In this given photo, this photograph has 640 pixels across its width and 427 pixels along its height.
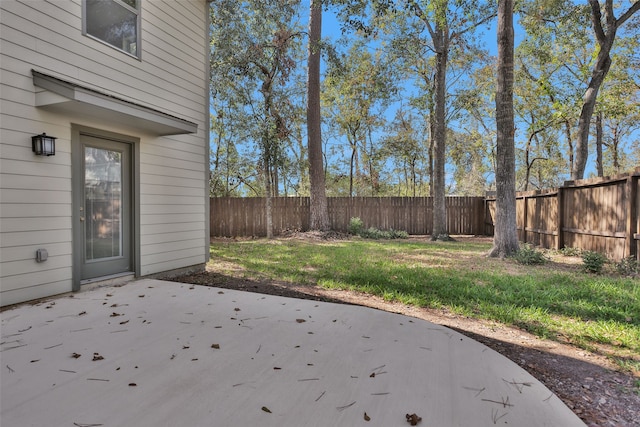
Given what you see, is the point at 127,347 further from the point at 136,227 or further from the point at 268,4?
the point at 268,4

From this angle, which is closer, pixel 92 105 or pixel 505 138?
pixel 92 105

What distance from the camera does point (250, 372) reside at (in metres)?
2.01

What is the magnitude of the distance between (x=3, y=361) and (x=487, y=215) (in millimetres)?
12793

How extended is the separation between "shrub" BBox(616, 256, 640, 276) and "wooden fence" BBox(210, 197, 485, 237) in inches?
284

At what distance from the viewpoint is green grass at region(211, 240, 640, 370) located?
2.99 m

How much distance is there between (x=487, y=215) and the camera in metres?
11.9

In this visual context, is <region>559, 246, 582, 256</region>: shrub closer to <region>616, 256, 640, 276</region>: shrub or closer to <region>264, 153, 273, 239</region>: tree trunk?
<region>616, 256, 640, 276</region>: shrub

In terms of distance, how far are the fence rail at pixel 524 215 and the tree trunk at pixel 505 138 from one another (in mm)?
1433

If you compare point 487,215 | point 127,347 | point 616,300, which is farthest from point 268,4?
point 487,215

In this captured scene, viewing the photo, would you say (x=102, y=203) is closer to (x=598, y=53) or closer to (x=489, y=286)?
(x=489, y=286)

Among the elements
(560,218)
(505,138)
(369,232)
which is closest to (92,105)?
(505,138)

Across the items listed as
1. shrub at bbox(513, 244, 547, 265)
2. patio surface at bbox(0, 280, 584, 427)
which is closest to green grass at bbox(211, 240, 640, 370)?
shrub at bbox(513, 244, 547, 265)

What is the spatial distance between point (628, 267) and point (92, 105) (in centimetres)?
752

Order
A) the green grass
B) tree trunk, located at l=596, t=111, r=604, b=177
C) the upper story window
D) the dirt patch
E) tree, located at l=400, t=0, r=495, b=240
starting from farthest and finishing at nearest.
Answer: tree trunk, located at l=596, t=111, r=604, b=177 < tree, located at l=400, t=0, r=495, b=240 < the upper story window < the green grass < the dirt patch
